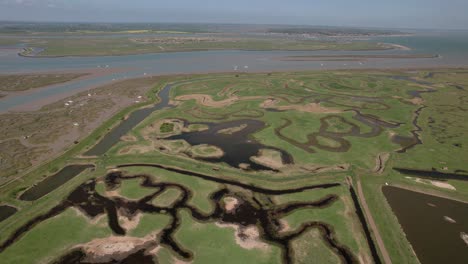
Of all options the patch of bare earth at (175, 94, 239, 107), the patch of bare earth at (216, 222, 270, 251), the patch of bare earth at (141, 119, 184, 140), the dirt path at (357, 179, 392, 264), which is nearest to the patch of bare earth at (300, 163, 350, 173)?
the dirt path at (357, 179, 392, 264)

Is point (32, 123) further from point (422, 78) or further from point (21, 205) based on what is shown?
point (422, 78)

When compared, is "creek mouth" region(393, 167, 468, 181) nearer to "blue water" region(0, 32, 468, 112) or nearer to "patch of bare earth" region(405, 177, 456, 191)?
"patch of bare earth" region(405, 177, 456, 191)

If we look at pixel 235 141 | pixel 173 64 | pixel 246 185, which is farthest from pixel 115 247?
pixel 173 64

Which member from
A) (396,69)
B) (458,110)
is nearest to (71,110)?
(458,110)

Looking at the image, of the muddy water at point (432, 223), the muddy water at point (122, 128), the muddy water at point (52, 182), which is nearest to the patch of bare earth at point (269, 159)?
the muddy water at point (432, 223)

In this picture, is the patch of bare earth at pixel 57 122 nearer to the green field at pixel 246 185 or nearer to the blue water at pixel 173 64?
the green field at pixel 246 185

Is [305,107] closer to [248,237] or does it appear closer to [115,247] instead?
[248,237]
